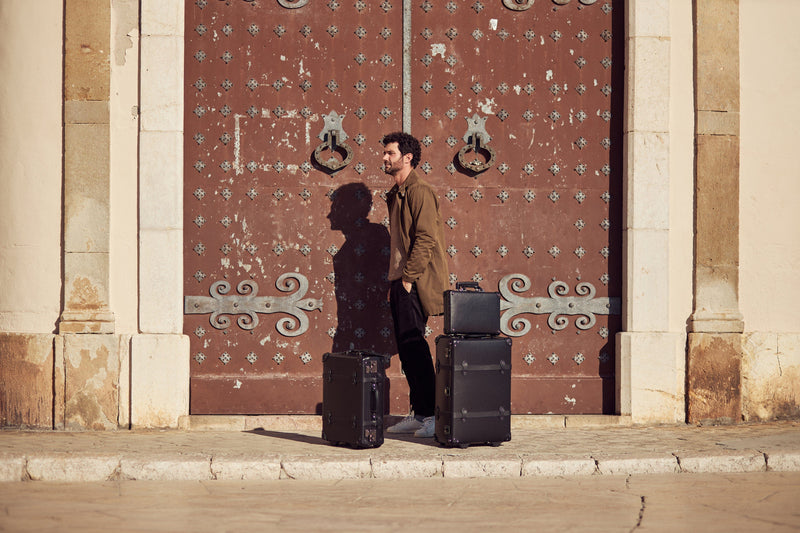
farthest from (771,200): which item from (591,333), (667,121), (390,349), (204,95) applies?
(204,95)

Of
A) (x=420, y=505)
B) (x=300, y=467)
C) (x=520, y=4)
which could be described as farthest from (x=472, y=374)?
(x=520, y=4)

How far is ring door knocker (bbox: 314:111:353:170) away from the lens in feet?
25.2

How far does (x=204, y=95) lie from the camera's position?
7.67 meters

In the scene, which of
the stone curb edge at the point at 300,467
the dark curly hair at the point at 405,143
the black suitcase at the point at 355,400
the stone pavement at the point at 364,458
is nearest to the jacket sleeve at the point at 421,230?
the dark curly hair at the point at 405,143

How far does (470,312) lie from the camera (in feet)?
21.1

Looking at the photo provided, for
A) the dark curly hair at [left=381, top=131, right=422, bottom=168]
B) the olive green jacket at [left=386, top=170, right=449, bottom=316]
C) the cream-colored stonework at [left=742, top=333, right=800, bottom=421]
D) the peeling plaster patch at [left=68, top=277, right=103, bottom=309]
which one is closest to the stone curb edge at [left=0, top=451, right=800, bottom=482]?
the olive green jacket at [left=386, top=170, right=449, bottom=316]

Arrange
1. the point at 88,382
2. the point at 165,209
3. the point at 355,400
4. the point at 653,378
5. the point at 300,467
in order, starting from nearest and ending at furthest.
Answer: the point at 300,467, the point at 355,400, the point at 88,382, the point at 165,209, the point at 653,378

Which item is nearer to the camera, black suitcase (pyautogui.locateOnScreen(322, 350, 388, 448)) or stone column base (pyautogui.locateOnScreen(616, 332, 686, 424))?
black suitcase (pyautogui.locateOnScreen(322, 350, 388, 448))

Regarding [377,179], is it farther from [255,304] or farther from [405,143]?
[255,304]

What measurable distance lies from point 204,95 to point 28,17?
1430 millimetres

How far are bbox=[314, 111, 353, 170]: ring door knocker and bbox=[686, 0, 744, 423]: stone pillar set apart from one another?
9.13ft

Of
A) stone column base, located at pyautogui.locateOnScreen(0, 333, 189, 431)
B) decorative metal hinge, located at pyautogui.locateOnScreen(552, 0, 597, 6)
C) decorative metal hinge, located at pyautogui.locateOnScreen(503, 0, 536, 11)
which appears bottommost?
→ stone column base, located at pyautogui.locateOnScreen(0, 333, 189, 431)

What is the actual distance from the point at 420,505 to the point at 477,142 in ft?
12.0

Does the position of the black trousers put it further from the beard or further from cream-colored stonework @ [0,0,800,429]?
cream-colored stonework @ [0,0,800,429]
